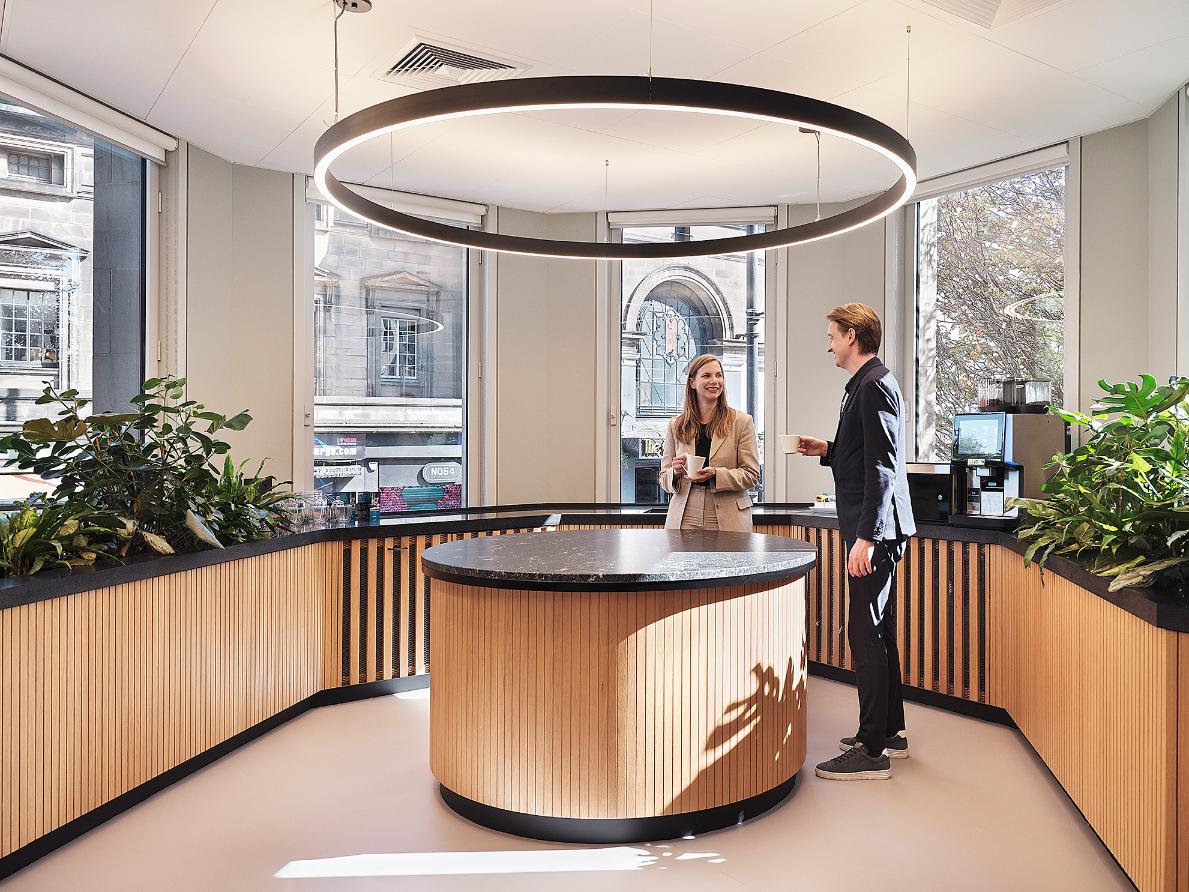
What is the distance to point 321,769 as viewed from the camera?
11.2 ft

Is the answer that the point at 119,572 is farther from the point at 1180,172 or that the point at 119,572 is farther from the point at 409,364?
the point at 1180,172

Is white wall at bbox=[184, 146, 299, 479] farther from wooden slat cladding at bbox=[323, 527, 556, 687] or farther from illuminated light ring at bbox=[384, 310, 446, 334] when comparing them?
wooden slat cladding at bbox=[323, 527, 556, 687]

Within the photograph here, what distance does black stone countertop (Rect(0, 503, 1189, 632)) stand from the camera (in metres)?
2.32

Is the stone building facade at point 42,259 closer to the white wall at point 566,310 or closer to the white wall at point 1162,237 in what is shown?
the white wall at point 566,310

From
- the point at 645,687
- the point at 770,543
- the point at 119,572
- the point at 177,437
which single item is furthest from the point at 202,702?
the point at 770,543

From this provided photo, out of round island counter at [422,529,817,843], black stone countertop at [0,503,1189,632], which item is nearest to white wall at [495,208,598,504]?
black stone countertop at [0,503,1189,632]

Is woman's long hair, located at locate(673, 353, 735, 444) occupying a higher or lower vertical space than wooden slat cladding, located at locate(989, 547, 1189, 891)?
higher

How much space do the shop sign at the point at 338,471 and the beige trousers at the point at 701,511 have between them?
2.21m

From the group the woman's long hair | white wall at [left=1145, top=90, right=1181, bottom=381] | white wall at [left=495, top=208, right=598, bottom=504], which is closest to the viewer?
white wall at [left=1145, top=90, right=1181, bottom=381]

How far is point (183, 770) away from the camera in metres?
3.27

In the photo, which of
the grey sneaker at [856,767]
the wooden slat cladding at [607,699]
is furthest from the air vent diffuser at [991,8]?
the grey sneaker at [856,767]

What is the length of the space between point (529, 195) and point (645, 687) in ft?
11.9

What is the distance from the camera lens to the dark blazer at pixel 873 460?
3148mm

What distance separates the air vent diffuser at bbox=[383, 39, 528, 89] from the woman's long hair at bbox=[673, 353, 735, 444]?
5.12 ft
